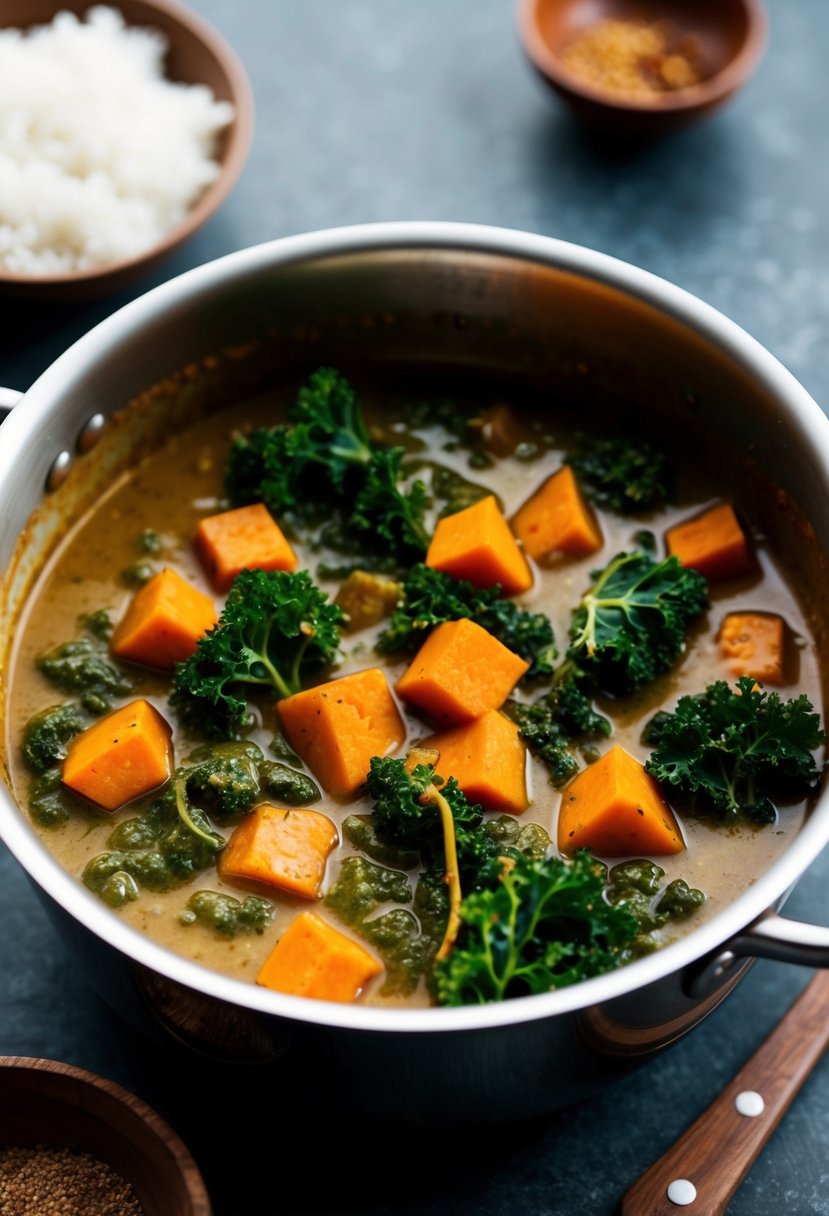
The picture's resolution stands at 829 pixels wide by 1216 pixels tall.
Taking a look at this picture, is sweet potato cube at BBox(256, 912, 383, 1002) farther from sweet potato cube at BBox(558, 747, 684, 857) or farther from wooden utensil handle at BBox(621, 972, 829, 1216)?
wooden utensil handle at BBox(621, 972, 829, 1216)

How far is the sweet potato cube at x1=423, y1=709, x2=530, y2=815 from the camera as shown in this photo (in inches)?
112

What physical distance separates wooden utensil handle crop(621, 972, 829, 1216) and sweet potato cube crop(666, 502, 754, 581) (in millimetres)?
941

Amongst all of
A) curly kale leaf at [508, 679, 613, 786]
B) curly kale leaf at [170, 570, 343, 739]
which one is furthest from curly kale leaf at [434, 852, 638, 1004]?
curly kale leaf at [170, 570, 343, 739]

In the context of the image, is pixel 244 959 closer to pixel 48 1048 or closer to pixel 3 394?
pixel 48 1048

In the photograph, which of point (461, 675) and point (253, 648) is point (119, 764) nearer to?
point (253, 648)

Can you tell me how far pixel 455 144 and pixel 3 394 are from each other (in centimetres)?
189

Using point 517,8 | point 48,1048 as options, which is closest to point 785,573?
point 48,1048

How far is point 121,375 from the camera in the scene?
324 centimetres

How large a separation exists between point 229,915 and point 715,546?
141cm

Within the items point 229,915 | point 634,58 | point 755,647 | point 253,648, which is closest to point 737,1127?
point 755,647

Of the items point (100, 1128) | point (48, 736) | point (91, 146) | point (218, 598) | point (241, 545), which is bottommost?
point (100, 1128)

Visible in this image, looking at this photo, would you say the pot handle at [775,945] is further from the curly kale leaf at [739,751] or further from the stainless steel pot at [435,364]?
the curly kale leaf at [739,751]

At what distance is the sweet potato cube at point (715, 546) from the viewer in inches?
128

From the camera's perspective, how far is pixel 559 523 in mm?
3287
